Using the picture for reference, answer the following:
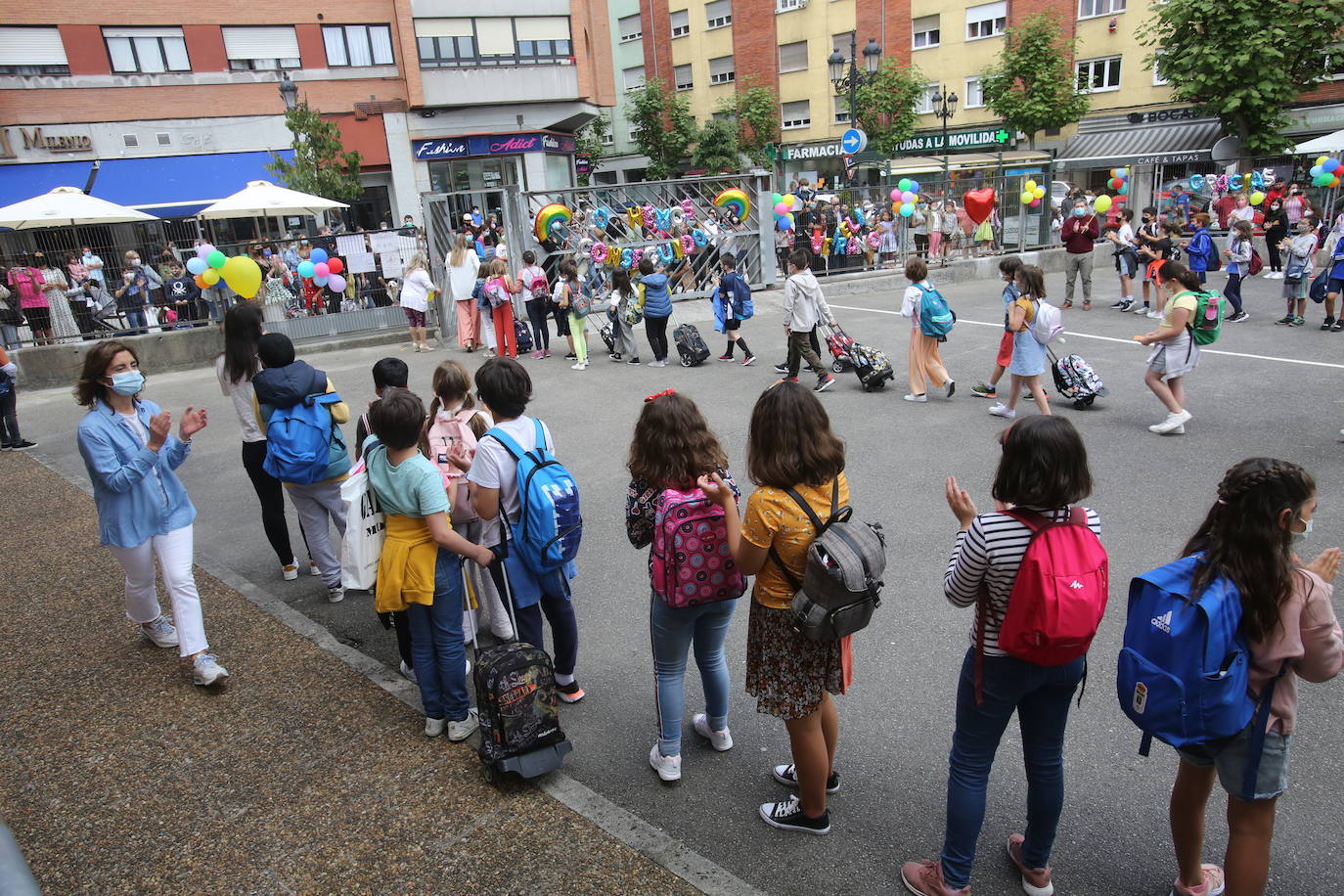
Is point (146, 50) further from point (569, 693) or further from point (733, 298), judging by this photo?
point (569, 693)

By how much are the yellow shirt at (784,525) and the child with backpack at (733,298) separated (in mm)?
9035

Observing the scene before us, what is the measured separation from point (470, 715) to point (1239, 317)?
1394 centimetres

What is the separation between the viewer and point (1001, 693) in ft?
8.70

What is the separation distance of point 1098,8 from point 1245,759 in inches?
1549

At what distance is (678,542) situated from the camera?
311cm

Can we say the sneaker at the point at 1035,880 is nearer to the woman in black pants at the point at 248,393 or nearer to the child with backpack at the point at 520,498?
the child with backpack at the point at 520,498

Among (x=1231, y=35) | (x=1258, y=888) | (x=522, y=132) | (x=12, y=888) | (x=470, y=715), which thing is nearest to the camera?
(x=12, y=888)

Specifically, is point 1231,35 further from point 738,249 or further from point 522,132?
point 522,132

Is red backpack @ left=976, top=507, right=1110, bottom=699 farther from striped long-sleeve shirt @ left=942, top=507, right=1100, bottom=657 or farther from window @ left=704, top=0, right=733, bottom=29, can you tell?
window @ left=704, top=0, right=733, bottom=29

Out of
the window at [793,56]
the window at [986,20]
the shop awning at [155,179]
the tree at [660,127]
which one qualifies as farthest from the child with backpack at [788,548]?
the window at [793,56]

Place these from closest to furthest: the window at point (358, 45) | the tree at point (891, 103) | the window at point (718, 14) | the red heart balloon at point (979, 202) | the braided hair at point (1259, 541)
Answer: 1. the braided hair at point (1259, 541)
2. the red heart balloon at point (979, 202)
3. the window at point (358, 45)
4. the tree at point (891, 103)
5. the window at point (718, 14)

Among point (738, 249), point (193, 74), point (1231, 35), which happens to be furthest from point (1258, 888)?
point (193, 74)

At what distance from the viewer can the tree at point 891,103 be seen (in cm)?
3659

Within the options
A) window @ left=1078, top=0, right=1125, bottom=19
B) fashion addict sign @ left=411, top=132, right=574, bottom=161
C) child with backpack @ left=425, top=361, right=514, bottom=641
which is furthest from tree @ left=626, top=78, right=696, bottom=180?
child with backpack @ left=425, top=361, right=514, bottom=641
